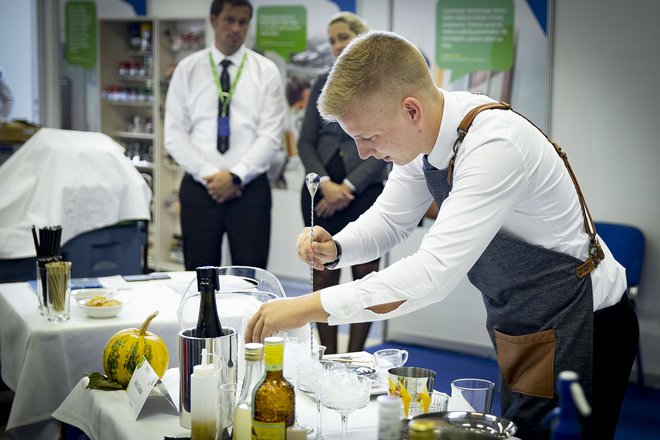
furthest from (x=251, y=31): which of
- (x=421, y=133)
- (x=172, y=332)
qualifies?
(x=421, y=133)

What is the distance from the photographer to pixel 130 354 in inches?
76.5

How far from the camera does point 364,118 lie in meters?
1.70

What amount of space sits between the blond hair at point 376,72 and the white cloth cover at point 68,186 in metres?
2.54

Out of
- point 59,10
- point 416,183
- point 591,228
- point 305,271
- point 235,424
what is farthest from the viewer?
point 59,10

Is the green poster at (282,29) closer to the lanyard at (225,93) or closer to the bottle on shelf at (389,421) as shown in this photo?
the lanyard at (225,93)

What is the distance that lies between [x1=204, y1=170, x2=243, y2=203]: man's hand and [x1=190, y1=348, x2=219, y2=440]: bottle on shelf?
276 cm

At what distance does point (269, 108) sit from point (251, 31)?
2.51m

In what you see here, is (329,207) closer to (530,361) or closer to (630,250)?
(630,250)

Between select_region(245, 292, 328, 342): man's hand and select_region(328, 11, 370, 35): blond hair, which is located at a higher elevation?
select_region(328, 11, 370, 35): blond hair

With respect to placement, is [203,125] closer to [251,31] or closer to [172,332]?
[172,332]

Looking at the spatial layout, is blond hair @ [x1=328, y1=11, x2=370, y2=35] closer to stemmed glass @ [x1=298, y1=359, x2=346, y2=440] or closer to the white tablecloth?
the white tablecloth

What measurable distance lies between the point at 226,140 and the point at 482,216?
2.98 m

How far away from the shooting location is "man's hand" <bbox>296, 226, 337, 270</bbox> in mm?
1974

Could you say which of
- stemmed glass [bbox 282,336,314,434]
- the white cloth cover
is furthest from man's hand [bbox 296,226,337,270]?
the white cloth cover
